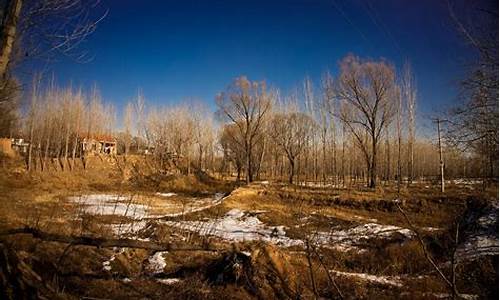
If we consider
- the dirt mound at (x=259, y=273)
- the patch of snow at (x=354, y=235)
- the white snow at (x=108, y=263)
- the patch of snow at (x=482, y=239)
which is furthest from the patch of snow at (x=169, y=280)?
the patch of snow at (x=482, y=239)

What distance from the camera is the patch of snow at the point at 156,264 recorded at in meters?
6.82

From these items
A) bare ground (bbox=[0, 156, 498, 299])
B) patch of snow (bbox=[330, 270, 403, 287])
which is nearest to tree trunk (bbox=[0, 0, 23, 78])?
bare ground (bbox=[0, 156, 498, 299])

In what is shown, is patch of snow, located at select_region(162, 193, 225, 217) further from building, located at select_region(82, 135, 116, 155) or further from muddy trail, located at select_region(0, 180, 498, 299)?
building, located at select_region(82, 135, 116, 155)

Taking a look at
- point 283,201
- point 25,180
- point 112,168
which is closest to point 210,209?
point 283,201

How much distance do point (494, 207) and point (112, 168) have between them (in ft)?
120

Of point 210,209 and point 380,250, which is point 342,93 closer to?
point 210,209

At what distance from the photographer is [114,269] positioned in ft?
20.9

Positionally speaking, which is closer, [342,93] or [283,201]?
[283,201]

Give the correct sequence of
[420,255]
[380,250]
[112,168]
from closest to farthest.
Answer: [420,255] < [380,250] < [112,168]

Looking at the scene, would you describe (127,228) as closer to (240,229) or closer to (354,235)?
(240,229)

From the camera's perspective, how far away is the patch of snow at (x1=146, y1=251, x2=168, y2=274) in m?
6.82

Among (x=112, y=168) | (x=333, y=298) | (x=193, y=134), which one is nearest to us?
(x=333, y=298)

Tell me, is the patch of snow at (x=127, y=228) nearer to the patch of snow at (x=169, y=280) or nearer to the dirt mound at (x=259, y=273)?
the patch of snow at (x=169, y=280)

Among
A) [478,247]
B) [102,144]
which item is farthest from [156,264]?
[102,144]
